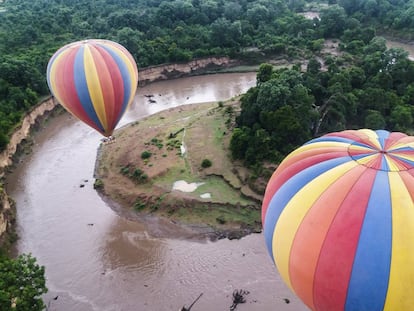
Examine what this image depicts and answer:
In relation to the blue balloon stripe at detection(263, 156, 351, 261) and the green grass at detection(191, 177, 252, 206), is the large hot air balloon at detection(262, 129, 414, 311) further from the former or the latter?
the green grass at detection(191, 177, 252, 206)

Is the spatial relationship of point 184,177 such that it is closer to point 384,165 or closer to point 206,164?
point 206,164

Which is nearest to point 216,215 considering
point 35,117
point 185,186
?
point 185,186

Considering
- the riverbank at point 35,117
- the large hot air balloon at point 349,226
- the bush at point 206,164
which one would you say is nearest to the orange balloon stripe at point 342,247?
the large hot air balloon at point 349,226

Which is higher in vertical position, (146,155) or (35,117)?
(146,155)

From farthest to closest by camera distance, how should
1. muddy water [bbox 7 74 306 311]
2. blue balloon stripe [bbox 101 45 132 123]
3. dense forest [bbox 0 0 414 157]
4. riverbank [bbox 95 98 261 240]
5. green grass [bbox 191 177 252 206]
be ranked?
1. dense forest [bbox 0 0 414 157]
2. green grass [bbox 191 177 252 206]
3. riverbank [bbox 95 98 261 240]
4. blue balloon stripe [bbox 101 45 132 123]
5. muddy water [bbox 7 74 306 311]

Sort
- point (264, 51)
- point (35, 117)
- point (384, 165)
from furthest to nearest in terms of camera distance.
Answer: point (264, 51)
point (35, 117)
point (384, 165)

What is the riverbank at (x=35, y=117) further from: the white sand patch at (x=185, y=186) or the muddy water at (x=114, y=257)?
the white sand patch at (x=185, y=186)

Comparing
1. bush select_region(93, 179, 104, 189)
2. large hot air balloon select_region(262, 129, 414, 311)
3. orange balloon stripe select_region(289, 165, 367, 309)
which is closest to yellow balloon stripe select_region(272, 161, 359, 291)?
large hot air balloon select_region(262, 129, 414, 311)
